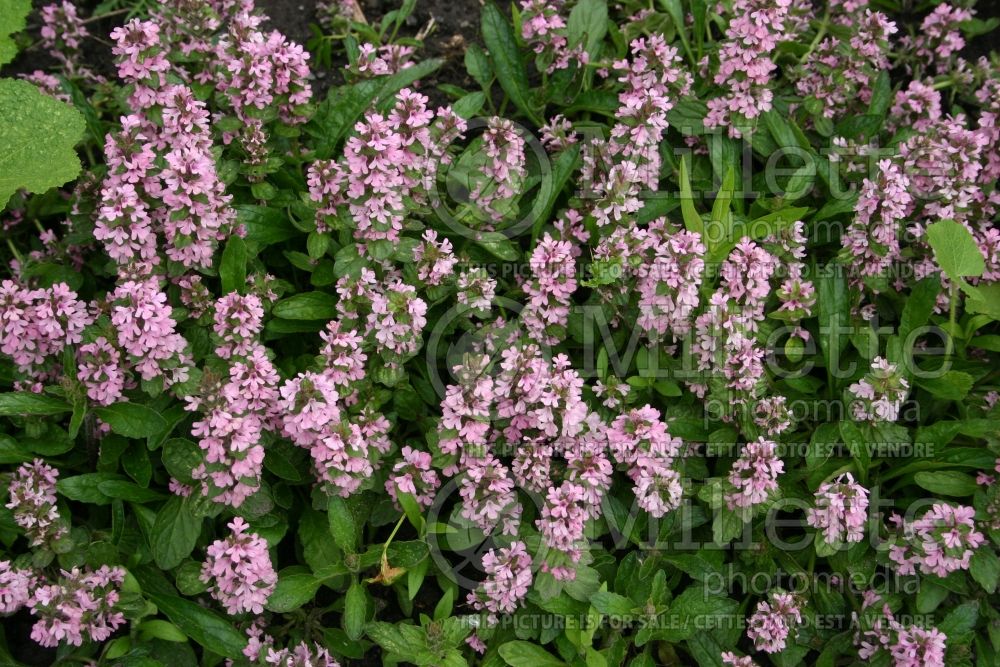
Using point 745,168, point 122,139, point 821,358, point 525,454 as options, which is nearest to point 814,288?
point 821,358

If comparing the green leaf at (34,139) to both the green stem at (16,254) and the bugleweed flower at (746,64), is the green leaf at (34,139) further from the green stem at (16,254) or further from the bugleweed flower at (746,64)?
the bugleweed flower at (746,64)

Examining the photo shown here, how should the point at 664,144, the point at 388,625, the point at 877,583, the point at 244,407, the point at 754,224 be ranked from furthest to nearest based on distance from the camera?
1. the point at 664,144
2. the point at 754,224
3. the point at 877,583
4. the point at 388,625
5. the point at 244,407

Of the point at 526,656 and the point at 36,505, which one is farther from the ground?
the point at 36,505

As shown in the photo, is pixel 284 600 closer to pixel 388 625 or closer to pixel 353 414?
pixel 388 625

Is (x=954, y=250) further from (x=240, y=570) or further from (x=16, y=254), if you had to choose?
(x=16, y=254)

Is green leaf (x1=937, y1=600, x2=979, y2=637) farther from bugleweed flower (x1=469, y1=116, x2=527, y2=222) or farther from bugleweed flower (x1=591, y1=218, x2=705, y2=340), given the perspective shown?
bugleweed flower (x1=469, y1=116, x2=527, y2=222)

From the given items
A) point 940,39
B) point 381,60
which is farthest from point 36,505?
point 940,39

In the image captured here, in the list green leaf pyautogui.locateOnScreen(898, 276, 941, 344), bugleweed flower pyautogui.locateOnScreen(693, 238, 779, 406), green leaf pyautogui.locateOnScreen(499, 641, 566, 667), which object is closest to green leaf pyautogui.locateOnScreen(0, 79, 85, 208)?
green leaf pyautogui.locateOnScreen(499, 641, 566, 667)
